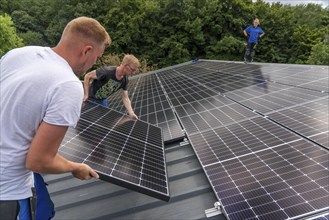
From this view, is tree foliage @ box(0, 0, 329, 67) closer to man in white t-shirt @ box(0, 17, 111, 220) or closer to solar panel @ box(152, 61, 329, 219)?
solar panel @ box(152, 61, 329, 219)

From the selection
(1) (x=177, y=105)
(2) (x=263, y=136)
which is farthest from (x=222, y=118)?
(1) (x=177, y=105)

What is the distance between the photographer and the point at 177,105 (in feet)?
32.3

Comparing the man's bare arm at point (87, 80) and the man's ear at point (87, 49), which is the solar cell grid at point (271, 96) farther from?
the man's ear at point (87, 49)

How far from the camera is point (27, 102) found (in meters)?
2.41

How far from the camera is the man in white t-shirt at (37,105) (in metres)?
2.38

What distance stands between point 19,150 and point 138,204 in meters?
2.71

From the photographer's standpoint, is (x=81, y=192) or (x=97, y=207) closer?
(x=97, y=207)

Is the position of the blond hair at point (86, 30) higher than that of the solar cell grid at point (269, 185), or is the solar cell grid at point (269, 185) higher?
the blond hair at point (86, 30)

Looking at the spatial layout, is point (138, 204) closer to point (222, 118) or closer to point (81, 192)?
point (81, 192)

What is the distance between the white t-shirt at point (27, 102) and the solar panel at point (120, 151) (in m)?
1.07

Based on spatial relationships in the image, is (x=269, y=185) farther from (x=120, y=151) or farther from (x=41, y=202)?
(x=41, y=202)

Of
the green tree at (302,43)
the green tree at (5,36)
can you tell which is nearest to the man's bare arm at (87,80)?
the green tree at (5,36)

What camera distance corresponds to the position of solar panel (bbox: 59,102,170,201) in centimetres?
381

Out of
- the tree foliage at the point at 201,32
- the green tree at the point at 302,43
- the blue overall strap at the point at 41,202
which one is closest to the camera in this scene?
the blue overall strap at the point at 41,202
